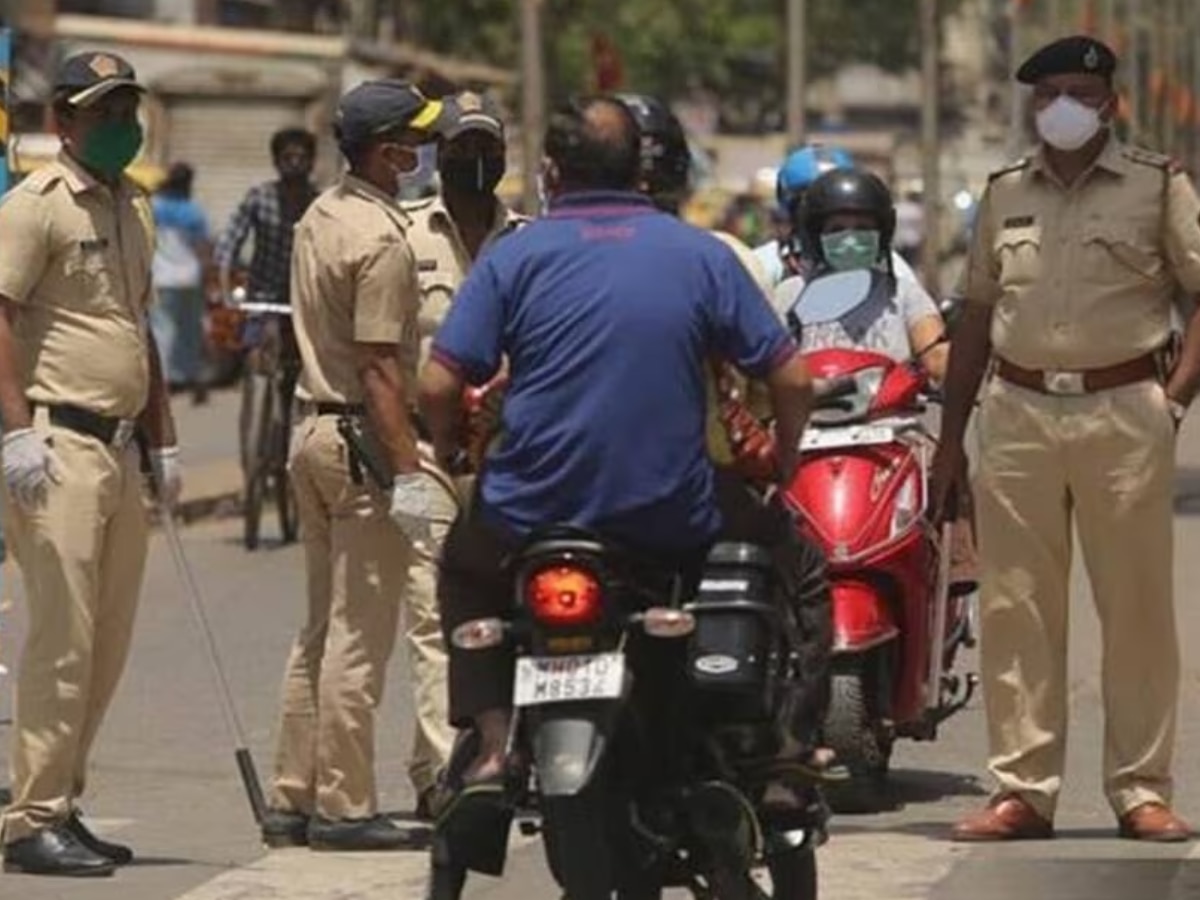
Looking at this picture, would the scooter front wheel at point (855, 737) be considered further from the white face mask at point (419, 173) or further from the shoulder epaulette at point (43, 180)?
the shoulder epaulette at point (43, 180)

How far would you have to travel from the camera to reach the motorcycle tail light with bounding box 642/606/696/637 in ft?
28.0

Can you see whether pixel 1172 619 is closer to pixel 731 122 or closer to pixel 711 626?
pixel 711 626

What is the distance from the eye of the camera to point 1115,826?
11430 millimetres

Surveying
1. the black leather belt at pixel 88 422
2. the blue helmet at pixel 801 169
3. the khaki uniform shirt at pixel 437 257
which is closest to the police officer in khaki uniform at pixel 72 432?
the black leather belt at pixel 88 422

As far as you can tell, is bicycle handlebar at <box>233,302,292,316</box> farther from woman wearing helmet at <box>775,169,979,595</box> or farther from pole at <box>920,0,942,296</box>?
pole at <box>920,0,942,296</box>

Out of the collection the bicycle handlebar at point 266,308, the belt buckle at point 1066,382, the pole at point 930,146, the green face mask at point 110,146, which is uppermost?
the green face mask at point 110,146

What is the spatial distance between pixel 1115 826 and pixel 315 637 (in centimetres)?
217

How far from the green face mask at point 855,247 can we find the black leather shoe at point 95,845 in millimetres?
2907

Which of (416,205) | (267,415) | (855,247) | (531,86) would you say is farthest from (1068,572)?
(531,86)

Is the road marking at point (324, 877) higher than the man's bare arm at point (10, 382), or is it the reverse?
the man's bare arm at point (10, 382)

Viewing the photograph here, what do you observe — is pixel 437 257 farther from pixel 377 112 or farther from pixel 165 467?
pixel 165 467

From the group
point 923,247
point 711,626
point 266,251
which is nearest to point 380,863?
point 711,626

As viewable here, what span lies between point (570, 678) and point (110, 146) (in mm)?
2869

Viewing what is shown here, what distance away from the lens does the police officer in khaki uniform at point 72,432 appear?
35.0 ft
